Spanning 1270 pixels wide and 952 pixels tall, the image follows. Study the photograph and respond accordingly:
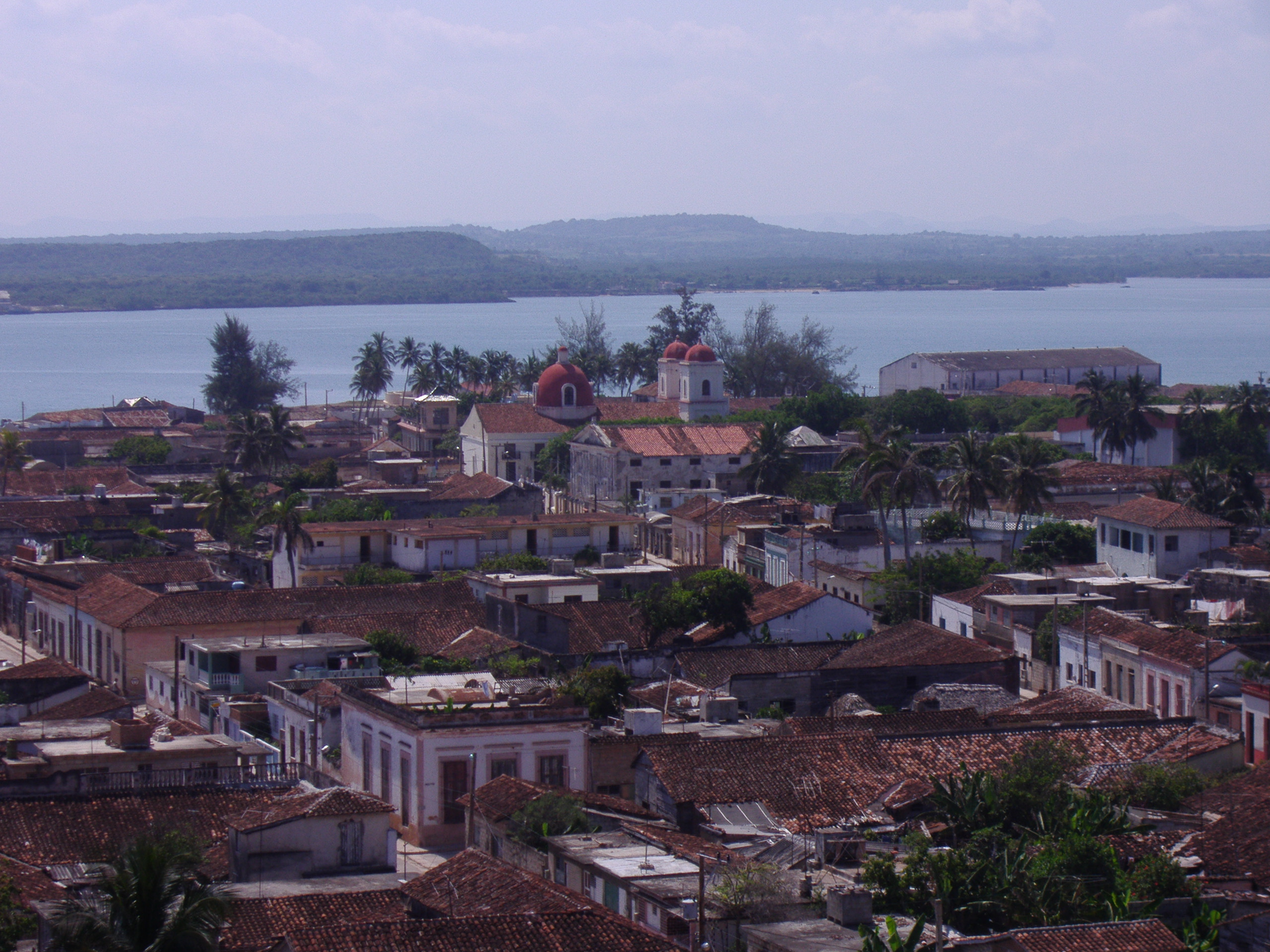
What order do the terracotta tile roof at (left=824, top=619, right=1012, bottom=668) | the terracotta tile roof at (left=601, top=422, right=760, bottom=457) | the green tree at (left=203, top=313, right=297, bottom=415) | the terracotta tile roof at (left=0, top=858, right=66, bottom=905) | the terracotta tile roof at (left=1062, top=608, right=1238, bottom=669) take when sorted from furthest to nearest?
the green tree at (left=203, top=313, right=297, bottom=415)
the terracotta tile roof at (left=601, top=422, right=760, bottom=457)
the terracotta tile roof at (left=824, top=619, right=1012, bottom=668)
the terracotta tile roof at (left=1062, top=608, right=1238, bottom=669)
the terracotta tile roof at (left=0, top=858, right=66, bottom=905)

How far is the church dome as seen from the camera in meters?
93.5

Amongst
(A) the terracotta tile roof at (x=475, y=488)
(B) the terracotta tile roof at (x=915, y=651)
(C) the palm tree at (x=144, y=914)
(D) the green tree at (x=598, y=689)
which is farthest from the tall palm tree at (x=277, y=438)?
(C) the palm tree at (x=144, y=914)

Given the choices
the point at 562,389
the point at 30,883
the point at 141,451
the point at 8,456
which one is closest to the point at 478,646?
the point at 30,883

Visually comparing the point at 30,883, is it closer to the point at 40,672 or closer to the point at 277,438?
the point at 40,672

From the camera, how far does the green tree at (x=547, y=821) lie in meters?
23.2

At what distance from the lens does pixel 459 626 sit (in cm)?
4278

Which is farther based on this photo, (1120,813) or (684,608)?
(684,608)

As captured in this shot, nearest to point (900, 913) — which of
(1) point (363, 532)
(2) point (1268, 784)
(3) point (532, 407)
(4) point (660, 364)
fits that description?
(2) point (1268, 784)

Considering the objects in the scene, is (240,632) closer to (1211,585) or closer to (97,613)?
(97,613)

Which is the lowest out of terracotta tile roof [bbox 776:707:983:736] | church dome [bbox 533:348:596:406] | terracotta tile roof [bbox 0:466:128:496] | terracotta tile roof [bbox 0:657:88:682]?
terracotta tile roof [bbox 0:466:128:496]

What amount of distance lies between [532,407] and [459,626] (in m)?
50.8

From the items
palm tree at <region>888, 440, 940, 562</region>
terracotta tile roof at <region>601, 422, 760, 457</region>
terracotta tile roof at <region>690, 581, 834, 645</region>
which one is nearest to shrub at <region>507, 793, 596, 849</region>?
terracotta tile roof at <region>690, 581, 834, 645</region>

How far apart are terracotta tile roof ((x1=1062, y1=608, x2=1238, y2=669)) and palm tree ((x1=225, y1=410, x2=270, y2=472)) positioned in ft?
149

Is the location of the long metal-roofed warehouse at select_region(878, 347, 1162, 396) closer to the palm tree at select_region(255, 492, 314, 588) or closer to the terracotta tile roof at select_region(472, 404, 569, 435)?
the terracotta tile roof at select_region(472, 404, 569, 435)
